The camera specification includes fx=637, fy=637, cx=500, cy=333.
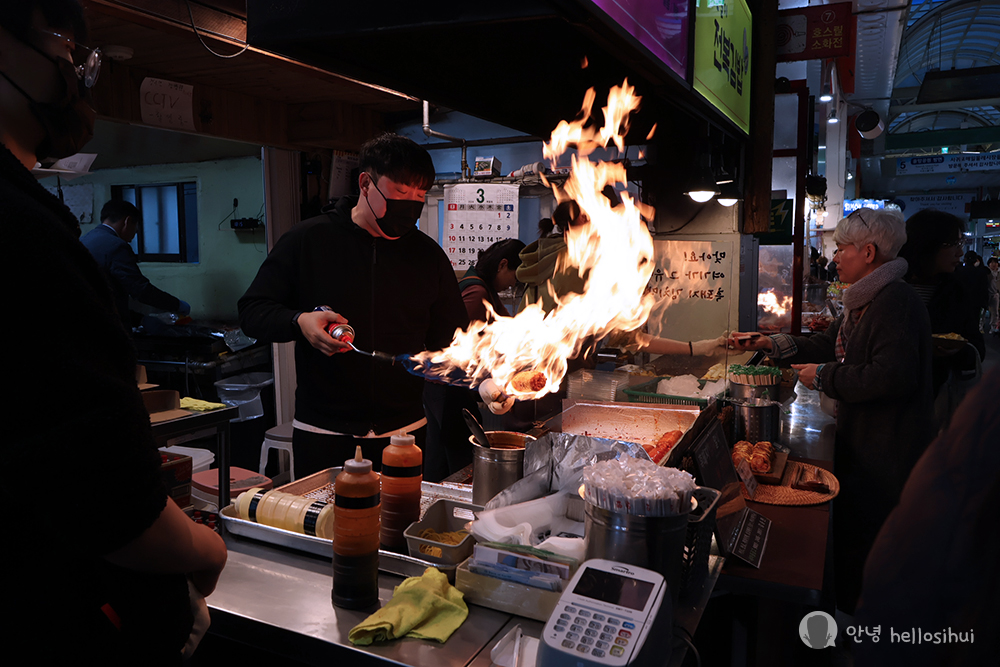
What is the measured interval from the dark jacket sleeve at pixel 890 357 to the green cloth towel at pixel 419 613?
8.76 feet

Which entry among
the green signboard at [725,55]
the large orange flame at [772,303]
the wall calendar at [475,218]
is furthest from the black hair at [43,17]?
the large orange flame at [772,303]

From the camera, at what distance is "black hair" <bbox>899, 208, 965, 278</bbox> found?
5.01m

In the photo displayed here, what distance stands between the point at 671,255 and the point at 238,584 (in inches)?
172

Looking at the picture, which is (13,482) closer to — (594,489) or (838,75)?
(594,489)

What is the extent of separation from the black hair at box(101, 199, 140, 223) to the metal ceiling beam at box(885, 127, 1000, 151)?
2161cm

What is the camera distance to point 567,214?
4.61 meters

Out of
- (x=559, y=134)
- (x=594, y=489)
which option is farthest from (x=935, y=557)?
(x=559, y=134)

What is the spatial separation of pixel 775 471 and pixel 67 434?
299cm

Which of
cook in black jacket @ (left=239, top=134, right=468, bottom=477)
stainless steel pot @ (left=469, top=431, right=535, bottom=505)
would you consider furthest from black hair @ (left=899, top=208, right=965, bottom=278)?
stainless steel pot @ (left=469, top=431, right=535, bottom=505)

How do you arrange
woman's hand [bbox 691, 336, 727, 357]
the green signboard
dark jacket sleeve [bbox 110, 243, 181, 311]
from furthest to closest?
dark jacket sleeve [bbox 110, 243, 181, 311] → woman's hand [bbox 691, 336, 727, 357] → the green signboard

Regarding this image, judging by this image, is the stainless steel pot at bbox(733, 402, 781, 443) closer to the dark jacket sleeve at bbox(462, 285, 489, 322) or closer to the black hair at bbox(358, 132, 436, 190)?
the dark jacket sleeve at bbox(462, 285, 489, 322)

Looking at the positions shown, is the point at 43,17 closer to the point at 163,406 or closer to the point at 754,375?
the point at 163,406

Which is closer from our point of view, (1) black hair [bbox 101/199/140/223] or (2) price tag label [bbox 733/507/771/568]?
(2) price tag label [bbox 733/507/771/568]

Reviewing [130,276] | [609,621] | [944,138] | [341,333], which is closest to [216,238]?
[130,276]
